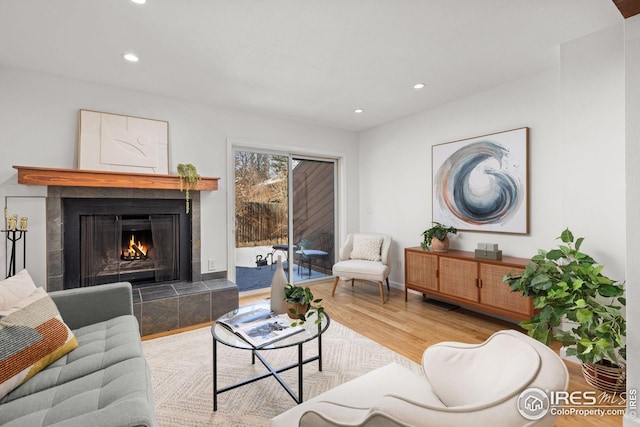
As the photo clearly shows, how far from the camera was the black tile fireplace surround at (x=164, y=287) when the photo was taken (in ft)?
9.52

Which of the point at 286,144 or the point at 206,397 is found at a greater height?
the point at 286,144

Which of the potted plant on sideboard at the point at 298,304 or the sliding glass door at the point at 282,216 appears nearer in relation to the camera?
the potted plant on sideboard at the point at 298,304

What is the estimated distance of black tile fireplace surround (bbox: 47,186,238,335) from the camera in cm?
290

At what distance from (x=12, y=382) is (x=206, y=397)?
979 millimetres

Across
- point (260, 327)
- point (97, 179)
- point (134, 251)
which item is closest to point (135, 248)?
point (134, 251)

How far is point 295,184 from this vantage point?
15.2ft

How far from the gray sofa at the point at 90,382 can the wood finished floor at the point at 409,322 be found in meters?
0.97

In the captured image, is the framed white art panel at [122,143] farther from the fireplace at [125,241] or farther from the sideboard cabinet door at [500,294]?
the sideboard cabinet door at [500,294]

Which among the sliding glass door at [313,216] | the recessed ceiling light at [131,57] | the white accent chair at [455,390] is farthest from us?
the sliding glass door at [313,216]

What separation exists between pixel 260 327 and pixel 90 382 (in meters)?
0.87

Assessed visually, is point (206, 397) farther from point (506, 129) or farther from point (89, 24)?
point (506, 129)

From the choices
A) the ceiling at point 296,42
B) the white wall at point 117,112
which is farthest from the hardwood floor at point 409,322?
the ceiling at point 296,42

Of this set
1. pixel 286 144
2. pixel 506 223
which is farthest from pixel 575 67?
pixel 286 144

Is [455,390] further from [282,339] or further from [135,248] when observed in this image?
[135,248]
